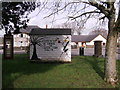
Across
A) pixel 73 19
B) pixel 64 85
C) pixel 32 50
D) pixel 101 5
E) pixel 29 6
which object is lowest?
pixel 64 85

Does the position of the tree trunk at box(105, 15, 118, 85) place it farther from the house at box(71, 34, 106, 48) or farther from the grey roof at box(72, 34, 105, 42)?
the grey roof at box(72, 34, 105, 42)

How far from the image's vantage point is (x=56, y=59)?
14.9 metres

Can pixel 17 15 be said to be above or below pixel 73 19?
above

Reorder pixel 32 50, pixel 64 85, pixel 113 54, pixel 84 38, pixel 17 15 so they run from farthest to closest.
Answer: pixel 84 38 < pixel 32 50 < pixel 17 15 < pixel 113 54 < pixel 64 85

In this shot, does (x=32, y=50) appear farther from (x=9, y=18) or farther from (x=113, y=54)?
(x=113, y=54)

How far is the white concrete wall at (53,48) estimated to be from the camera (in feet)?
48.7

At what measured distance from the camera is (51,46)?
15055mm

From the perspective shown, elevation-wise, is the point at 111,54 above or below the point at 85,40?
below

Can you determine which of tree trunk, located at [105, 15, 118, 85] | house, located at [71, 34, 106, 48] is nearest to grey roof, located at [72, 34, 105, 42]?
house, located at [71, 34, 106, 48]

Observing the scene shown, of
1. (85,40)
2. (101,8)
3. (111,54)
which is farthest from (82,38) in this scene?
(111,54)

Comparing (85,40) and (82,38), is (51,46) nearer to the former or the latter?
(85,40)

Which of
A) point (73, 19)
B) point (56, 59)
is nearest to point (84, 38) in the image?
point (56, 59)

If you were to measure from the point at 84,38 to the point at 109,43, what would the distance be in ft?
226

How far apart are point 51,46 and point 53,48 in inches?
9.5
